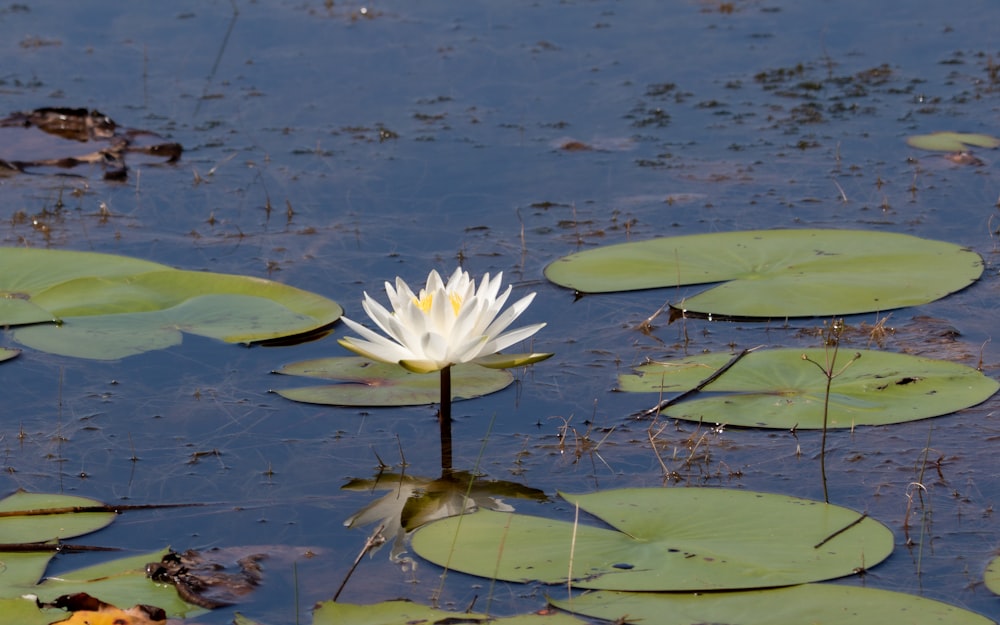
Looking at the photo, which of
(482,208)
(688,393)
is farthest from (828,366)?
(482,208)

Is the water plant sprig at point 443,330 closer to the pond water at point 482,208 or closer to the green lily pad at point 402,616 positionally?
the pond water at point 482,208

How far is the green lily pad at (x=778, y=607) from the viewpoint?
2.82 m

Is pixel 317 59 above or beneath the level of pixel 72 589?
above

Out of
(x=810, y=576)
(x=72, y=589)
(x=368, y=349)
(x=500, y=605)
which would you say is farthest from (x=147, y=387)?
(x=810, y=576)

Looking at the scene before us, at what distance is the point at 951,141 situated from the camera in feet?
22.8

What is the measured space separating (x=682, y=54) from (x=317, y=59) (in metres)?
2.44

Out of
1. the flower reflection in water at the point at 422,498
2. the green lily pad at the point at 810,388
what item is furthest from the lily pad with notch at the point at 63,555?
the green lily pad at the point at 810,388

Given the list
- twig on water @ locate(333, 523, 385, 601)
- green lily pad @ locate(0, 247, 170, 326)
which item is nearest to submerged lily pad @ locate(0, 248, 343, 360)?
green lily pad @ locate(0, 247, 170, 326)

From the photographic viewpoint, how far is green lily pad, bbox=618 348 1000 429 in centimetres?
394

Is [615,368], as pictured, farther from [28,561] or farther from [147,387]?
[28,561]

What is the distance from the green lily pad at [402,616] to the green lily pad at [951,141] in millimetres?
4769

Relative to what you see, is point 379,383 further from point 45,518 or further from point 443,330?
point 45,518

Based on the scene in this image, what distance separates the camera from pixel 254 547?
3.36 m

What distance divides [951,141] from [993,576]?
4348 mm
